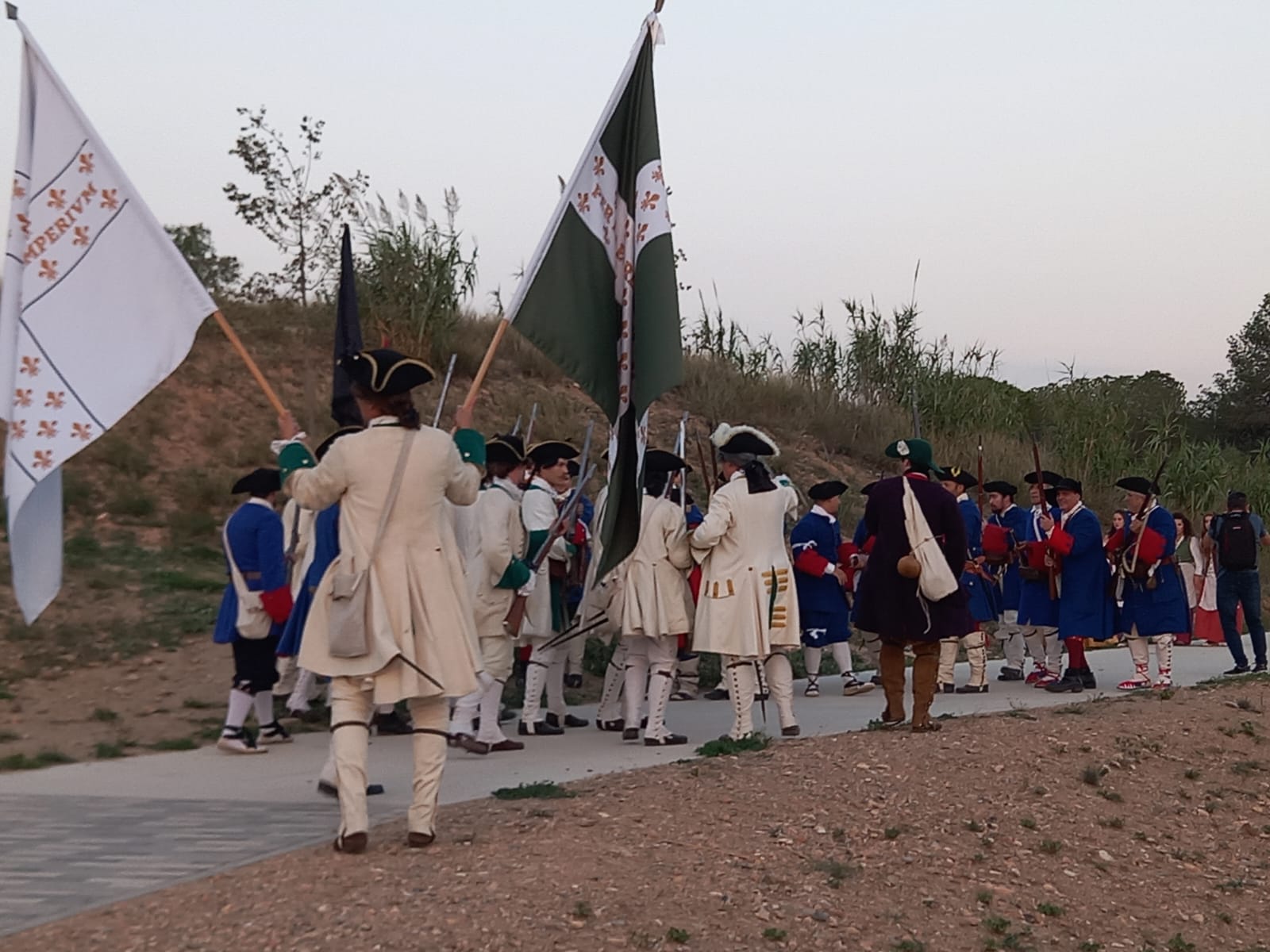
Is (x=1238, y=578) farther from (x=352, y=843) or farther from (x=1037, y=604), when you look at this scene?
(x=352, y=843)

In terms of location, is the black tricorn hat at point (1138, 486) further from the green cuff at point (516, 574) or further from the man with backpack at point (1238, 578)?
the green cuff at point (516, 574)

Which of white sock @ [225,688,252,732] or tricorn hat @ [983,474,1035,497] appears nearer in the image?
white sock @ [225,688,252,732]

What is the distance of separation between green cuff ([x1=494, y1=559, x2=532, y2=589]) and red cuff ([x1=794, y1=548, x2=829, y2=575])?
397 centimetres

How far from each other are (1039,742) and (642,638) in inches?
108

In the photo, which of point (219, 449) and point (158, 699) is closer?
point (158, 699)

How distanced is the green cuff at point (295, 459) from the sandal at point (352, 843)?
157 cm

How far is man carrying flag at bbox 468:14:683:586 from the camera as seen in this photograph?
834 centimetres

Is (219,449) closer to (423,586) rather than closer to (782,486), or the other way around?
(782,486)

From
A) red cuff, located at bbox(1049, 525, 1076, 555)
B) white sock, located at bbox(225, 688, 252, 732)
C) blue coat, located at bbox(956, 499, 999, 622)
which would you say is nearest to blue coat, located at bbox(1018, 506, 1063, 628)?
red cuff, located at bbox(1049, 525, 1076, 555)

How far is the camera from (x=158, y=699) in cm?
1205

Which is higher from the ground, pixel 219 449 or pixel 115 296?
pixel 219 449

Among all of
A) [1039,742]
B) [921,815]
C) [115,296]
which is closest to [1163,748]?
[1039,742]

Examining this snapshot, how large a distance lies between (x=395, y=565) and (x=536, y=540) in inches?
146

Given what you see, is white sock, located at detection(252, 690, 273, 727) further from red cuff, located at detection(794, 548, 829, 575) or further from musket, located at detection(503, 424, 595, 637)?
red cuff, located at detection(794, 548, 829, 575)
